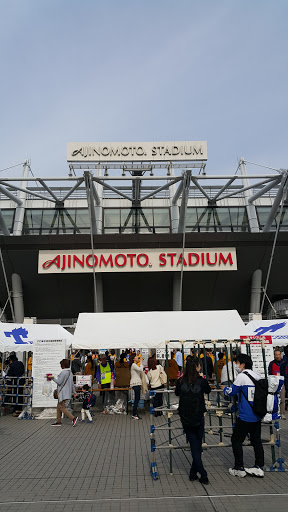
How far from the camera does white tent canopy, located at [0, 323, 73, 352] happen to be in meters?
14.4

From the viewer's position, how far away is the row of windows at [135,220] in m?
32.7

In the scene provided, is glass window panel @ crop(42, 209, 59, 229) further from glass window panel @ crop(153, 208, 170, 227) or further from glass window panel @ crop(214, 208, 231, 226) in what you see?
glass window panel @ crop(214, 208, 231, 226)

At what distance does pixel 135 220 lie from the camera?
33156mm

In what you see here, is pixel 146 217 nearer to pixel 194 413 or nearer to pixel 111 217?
pixel 111 217

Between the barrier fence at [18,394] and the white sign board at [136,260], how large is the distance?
1276 centimetres

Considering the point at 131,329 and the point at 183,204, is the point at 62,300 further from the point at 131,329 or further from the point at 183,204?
the point at 131,329

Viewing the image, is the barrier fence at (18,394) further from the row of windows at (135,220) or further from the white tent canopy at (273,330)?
the row of windows at (135,220)

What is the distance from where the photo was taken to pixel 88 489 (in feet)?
19.1

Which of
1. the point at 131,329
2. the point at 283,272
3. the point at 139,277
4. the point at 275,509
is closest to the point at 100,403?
the point at 131,329

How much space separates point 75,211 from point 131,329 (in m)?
22.5

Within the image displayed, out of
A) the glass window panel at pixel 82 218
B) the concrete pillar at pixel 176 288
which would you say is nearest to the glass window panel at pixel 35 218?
the glass window panel at pixel 82 218

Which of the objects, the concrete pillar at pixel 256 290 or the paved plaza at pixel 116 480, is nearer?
the paved plaza at pixel 116 480

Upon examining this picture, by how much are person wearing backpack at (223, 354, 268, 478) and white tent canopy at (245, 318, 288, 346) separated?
30.0 ft

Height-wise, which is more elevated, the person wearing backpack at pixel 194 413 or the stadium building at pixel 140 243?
the stadium building at pixel 140 243
